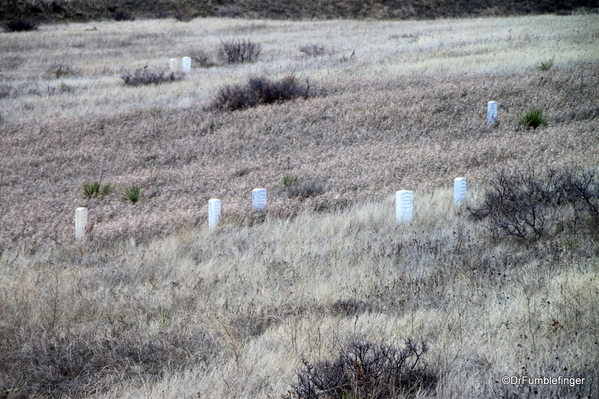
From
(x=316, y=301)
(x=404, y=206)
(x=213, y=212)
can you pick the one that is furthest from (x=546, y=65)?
(x=316, y=301)

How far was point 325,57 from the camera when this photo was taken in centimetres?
2503

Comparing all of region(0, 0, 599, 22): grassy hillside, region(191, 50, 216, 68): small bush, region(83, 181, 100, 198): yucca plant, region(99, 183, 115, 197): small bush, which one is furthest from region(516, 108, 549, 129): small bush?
region(0, 0, 599, 22): grassy hillside

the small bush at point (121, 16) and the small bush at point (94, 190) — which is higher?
the small bush at point (121, 16)

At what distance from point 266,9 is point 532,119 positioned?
4323 cm

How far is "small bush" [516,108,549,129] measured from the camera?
44.3 ft

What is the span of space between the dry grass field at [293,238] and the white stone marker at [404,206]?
0.62 ft

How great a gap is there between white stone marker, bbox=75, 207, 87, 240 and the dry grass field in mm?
197

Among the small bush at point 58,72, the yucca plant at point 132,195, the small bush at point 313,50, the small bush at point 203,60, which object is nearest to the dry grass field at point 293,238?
the yucca plant at point 132,195

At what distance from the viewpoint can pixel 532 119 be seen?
13547mm

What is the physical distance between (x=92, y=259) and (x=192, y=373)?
3.82m

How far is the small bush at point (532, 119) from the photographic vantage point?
13500 millimetres

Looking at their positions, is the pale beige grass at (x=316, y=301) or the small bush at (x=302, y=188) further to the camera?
the small bush at (x=302, y=188)

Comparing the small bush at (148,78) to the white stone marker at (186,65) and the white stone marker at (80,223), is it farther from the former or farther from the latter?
the white stone marker at (80,223)

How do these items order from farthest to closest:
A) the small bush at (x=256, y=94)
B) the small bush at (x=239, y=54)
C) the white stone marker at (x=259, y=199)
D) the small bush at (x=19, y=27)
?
the small bush at (x=19, y=27)
the small bush at (x=239, y=54)
the small bush at (x=256, y=94)
the white stone marker at (x=259, y=199)
